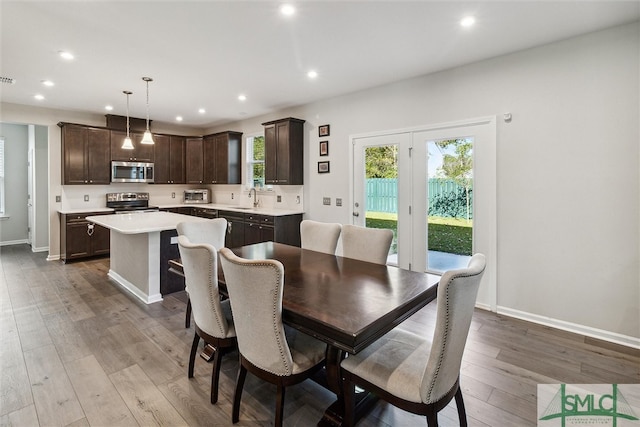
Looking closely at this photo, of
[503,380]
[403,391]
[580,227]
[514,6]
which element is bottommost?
[503,380]

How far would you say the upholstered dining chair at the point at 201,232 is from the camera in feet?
9.75

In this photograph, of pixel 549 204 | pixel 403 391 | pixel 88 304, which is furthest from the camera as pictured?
pixel 88 304

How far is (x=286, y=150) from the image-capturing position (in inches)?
201

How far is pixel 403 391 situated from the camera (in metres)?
1.42

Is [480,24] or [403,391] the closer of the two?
[403,391]

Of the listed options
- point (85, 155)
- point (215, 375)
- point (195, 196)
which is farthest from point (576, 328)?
point (85, 155)

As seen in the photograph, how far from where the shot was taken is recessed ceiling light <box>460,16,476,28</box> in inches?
100

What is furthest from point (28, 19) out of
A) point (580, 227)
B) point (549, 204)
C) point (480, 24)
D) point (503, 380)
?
point (580, 227)

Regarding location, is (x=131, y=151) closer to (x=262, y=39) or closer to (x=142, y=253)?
(x=142, y=253)

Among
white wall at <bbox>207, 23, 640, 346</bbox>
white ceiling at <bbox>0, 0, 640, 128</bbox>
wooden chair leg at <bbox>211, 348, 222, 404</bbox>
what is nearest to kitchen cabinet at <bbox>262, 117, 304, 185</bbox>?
white ceiling at <bbox>0, 0, 640, 128</bbox>

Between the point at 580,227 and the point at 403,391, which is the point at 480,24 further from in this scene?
the point at 403,391

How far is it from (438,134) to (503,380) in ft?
8.37

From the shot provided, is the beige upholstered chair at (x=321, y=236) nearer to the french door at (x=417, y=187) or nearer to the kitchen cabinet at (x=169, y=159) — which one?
the french door at (x=417, y=187)

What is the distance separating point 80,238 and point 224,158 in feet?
9.18
